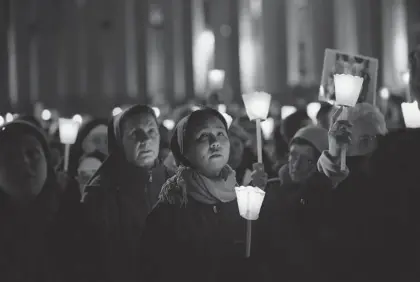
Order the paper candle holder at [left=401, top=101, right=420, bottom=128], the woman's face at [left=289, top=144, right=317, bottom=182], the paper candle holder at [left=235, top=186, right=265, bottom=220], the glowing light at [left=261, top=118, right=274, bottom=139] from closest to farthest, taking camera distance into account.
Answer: the paper candle holder at [left=235, top=186, right=265, bottom=220] < the paper candle holder at [left=401, top=101, right=420, bottom=128] < the woman's face at [left=289, top=144, right=317, bottom=182] < the glowing light at [left=261, top=118, right=274, bottom=139]

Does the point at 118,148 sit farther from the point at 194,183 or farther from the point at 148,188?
Answer: the point at 194,183

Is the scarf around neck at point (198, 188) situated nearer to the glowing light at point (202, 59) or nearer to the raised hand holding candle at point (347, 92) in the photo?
the raised hand holding candle at point (347, 92)

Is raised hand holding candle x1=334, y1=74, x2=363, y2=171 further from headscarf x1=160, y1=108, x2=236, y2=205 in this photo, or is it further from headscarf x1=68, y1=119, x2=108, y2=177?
headscarf x1=68, y1=119, x2=108, y2=177

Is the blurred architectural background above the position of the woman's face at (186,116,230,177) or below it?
above

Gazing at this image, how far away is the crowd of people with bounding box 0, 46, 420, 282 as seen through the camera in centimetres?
386

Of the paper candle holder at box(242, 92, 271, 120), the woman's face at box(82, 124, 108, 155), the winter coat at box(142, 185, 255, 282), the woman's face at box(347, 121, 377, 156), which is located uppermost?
the paper candle holder at box(242, 92, 271, 120)

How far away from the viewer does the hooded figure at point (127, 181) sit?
577 cm

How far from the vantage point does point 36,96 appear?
4806cm

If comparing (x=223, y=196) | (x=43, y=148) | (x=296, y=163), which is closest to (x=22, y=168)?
(x=43, y=148)

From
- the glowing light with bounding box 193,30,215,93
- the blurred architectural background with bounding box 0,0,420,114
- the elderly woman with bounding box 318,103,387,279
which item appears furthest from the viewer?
the glowing light with bounding box 193,30,215,93


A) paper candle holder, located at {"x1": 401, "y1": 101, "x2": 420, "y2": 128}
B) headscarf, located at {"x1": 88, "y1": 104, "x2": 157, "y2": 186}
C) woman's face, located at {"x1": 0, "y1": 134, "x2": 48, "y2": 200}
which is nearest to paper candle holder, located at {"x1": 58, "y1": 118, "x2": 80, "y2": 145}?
headscarf, located at {"x1": 88, "y1": 104, "x2": 157, "y2": 186}

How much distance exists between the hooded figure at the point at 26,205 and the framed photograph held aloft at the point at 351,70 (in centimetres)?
238

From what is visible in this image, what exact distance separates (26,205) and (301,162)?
7.30 feet

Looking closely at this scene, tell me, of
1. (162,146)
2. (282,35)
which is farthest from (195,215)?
(282,35)
